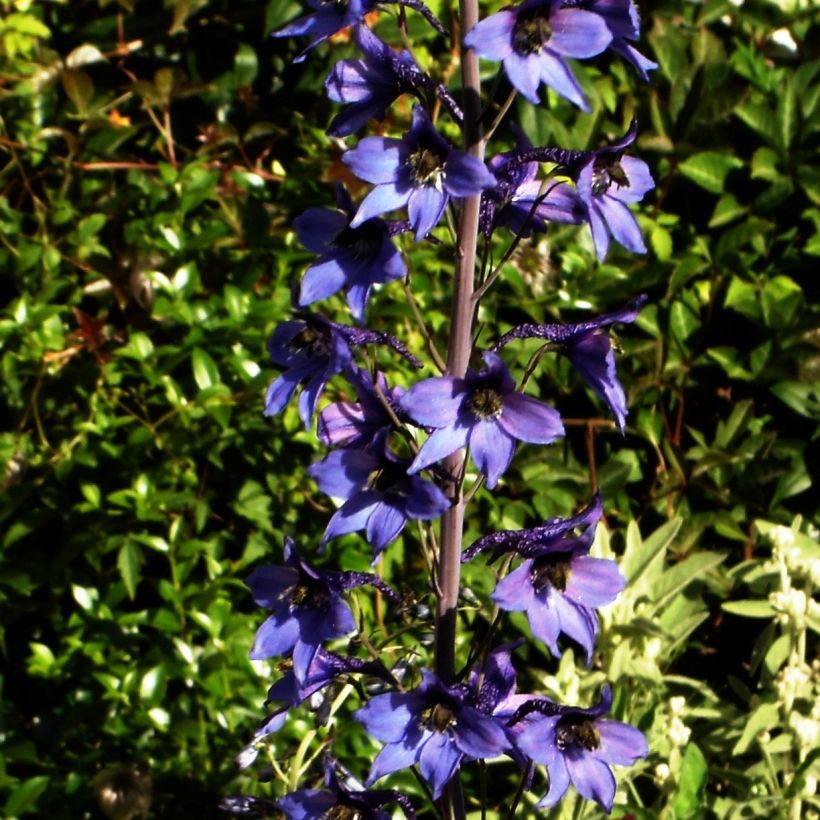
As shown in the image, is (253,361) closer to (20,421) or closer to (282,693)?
(20,421)

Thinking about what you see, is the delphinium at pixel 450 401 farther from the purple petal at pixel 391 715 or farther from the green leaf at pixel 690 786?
the green leaf at pixel 690 786

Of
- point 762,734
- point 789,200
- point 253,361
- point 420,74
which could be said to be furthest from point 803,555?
point 420,74

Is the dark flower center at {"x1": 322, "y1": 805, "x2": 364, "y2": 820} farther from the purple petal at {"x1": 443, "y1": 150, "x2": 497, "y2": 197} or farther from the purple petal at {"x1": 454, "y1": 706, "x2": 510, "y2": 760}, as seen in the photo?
the purple petal at {"x1": 443, "y1": 150, "x2": 497, "y2": 197}

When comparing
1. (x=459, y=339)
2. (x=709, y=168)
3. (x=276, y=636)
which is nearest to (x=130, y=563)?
(x=276, y=636)

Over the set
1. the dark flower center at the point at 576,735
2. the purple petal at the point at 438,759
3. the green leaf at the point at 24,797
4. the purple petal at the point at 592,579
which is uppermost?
the purple petal at the point at 592,579

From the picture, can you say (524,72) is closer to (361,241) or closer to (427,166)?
(427,166)

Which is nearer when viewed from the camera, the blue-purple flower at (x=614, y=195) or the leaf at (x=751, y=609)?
the blue-purple flower at (x=614, y=195)

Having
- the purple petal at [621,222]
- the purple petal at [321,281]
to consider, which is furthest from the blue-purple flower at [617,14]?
the purple petal at [321,281]
